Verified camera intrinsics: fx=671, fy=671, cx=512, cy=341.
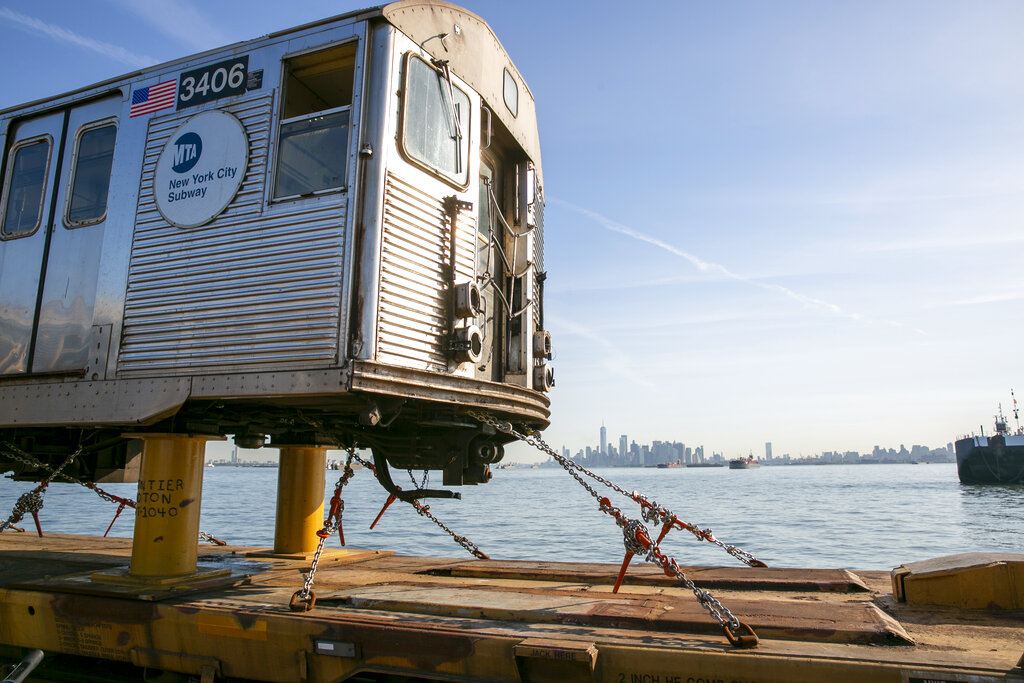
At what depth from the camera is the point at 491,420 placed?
6656 millimetres

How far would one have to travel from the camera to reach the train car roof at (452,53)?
19.8 feet

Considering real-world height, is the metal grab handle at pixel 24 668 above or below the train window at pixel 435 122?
below

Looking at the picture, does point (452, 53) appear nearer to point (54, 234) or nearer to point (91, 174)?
point (91, 174)

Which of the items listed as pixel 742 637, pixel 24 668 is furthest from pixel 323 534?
pixel 742 637

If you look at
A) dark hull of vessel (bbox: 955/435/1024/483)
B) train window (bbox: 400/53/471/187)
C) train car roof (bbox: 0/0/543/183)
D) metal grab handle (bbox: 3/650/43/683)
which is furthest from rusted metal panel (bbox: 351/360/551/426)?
dark hull of vessel (bbox: 955/435/1024/483)

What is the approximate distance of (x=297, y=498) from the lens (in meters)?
8.70

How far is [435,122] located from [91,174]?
388 centimetres

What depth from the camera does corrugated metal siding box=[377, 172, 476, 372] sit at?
5.48 meters

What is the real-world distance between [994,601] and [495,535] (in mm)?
20954

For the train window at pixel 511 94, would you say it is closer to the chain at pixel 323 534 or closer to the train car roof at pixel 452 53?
the train car roof at pixel 452 53

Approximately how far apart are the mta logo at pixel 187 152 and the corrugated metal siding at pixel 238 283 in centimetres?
22

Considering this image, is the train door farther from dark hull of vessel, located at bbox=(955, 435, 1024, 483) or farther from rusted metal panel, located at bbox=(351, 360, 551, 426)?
dark hull of vessel, located at bbox=(955, 435, 1024, 483)

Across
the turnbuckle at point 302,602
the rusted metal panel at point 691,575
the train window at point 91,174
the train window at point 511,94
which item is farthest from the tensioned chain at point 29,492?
the train window at point 511,94

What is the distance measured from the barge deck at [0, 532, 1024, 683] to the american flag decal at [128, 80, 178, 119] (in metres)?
4.56
